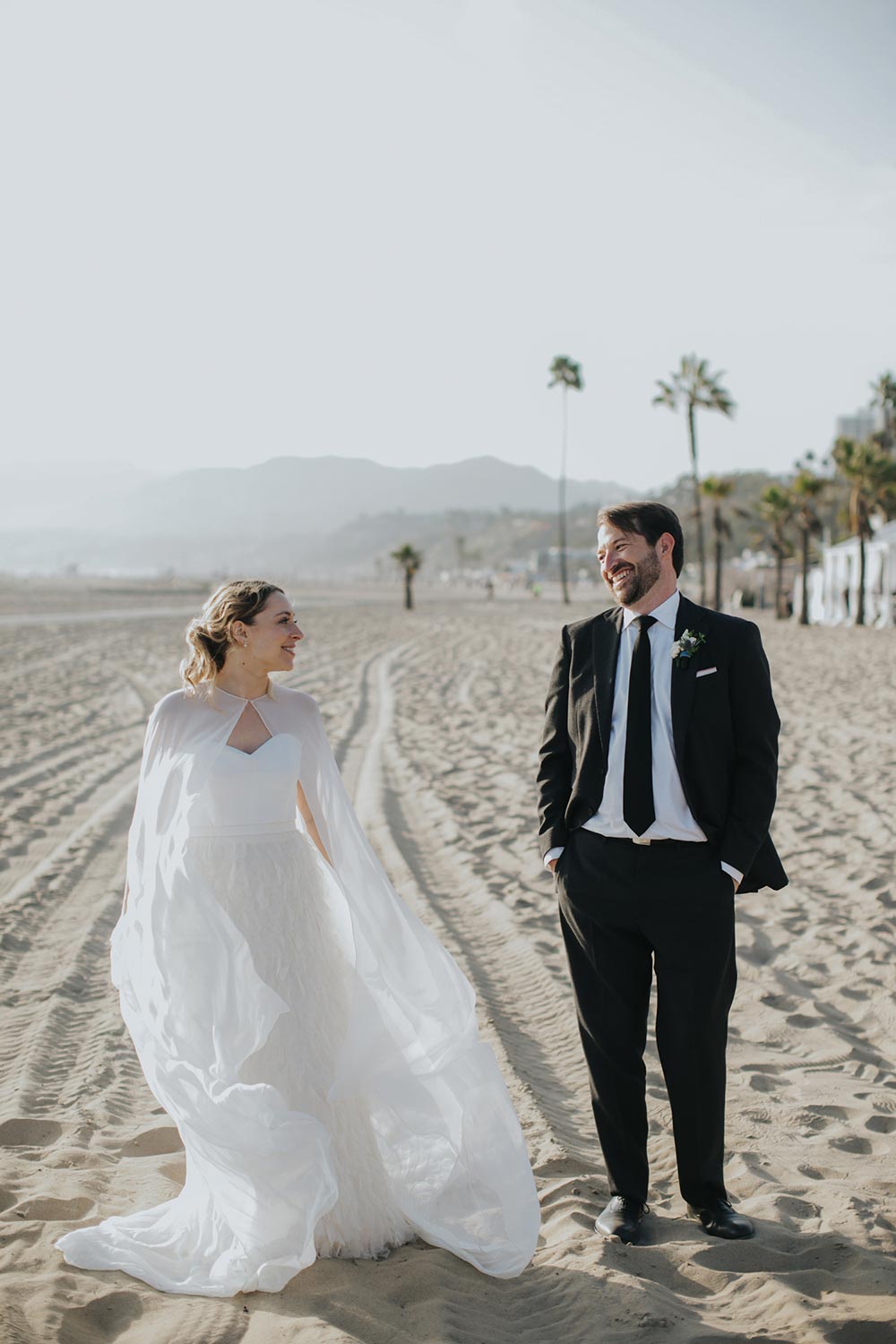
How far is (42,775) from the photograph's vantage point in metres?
10.4

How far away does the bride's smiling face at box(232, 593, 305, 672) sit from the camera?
332cm

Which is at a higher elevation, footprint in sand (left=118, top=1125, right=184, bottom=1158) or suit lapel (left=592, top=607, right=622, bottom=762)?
suit lapel (left=592, top=607, right=622, bottom=762)

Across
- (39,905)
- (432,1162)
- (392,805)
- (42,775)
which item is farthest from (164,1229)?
(42,775)

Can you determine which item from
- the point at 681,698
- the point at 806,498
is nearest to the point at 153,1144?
the point at 681,698

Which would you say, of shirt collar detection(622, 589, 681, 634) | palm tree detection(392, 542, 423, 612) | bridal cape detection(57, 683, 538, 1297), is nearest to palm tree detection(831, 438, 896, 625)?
palm tree detection(392, 542, 423, 612)

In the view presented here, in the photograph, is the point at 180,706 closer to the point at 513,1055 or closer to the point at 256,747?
the point at 256,747

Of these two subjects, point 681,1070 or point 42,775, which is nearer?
point 681,1070

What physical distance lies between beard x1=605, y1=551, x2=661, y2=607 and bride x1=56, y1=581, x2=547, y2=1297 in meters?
1.00

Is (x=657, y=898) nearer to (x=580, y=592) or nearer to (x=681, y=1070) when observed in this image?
(x=681, y=1070)

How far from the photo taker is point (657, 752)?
3141 mm

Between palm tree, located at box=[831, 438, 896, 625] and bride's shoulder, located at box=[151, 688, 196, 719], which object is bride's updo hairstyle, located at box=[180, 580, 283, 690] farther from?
palm tree, located at box=[831, 438, 896, 625]

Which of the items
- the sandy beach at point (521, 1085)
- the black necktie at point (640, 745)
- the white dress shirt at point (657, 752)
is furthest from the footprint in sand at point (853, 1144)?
the black necktie at point (640, 745)

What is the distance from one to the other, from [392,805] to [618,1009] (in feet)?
20.3

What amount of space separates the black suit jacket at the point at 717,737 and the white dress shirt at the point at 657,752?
0.08 ft
